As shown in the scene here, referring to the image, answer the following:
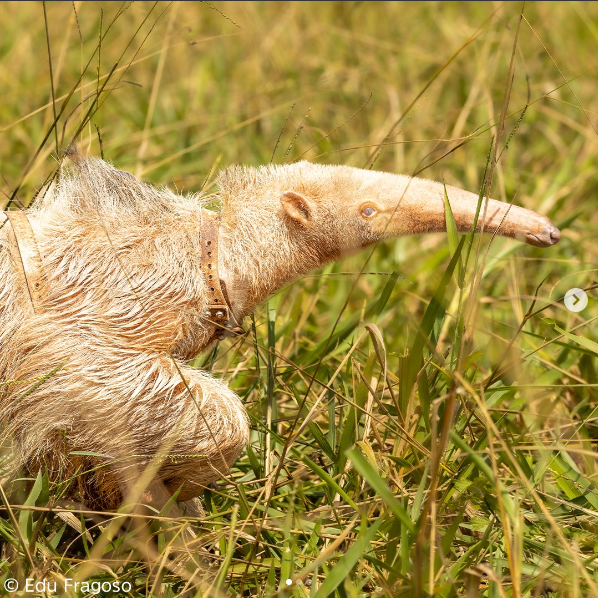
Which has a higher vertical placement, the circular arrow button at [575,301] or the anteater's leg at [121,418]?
the anteater's leg at [121,418]

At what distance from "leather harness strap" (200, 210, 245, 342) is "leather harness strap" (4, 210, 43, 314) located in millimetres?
641

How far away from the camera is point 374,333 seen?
10.5ft

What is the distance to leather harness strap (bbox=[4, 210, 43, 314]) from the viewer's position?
10.2 ft

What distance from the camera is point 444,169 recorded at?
263 inches

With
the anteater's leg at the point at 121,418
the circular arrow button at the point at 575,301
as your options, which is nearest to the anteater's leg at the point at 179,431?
the anteater's leg at the point at 121,418

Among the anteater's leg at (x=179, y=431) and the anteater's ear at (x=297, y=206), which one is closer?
the anteater's leg at (x=179, y=431)

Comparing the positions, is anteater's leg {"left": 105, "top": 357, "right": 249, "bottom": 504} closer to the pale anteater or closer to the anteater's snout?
the pale anteater

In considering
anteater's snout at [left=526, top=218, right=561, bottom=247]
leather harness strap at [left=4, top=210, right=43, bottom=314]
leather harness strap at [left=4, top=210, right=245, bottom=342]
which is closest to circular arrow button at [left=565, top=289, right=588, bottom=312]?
anteater's snout at [left=526, top=218, right=561, bottom=247]

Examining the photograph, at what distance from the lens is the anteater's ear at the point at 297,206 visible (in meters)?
3.35

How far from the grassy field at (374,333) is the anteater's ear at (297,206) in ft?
0.76

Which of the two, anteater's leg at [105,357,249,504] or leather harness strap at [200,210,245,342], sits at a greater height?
leather harness strap at [200,210,245,342]

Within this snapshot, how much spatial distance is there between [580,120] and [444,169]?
1378mm

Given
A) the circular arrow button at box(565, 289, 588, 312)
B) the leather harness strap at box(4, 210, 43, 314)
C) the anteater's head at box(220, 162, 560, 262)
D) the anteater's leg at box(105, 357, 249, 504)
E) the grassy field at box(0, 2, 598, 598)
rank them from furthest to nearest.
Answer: the circular arrow button at box(565, 289, 588, 312), the anteater's head at box(220, 162, 560, 262), the leather harness strap at box(4, 210, 43, 314), the anteater's leg at box(105, 357, 249, 504), the grassy field at box(0, 2, 598, 598)

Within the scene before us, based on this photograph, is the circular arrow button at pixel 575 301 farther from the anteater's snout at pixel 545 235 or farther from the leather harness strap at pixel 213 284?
the leather harness strap at pixel 213 284
